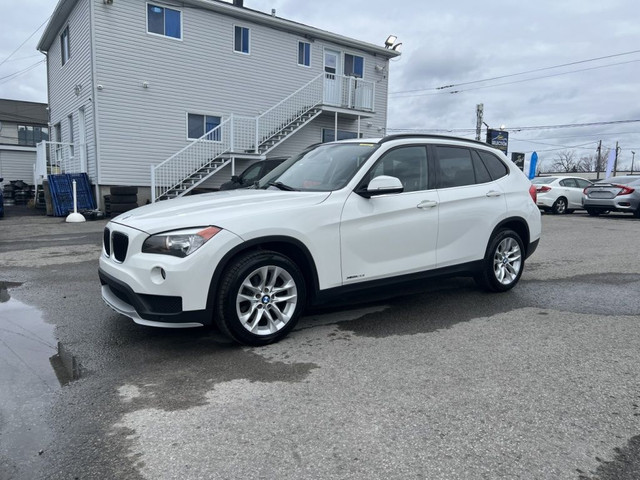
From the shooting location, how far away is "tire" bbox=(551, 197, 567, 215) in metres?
18.0

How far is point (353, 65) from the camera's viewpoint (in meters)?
21.3


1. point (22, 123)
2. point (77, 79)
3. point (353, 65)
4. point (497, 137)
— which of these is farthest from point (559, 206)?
point (22, 123)

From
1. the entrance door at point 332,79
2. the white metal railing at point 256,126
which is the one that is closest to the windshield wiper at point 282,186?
the white metal railing at point 256,126

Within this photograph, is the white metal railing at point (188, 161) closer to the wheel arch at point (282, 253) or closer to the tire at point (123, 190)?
the tire at point (123, 190)

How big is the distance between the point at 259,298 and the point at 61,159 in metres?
18.2

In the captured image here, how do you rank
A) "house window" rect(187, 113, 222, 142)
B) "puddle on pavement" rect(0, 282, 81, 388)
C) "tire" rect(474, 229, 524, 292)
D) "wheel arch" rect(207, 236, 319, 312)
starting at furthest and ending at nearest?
1. "house window" rect(187, 113, 222, 142)
2. "tire" rect(474, 229, 524, 292)
3. "wheel arch" rect(207, 236, 319, 312)
4. "puddle on pavement" rect(0, 282, 81, 388)

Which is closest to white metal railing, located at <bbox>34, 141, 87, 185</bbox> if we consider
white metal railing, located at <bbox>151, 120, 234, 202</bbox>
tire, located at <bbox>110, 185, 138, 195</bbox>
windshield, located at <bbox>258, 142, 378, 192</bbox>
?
tire, located at <bbox>110, 185, 138, 195</bbox>

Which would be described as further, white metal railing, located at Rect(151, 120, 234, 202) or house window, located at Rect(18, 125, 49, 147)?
house window, located at Rect(18, 125, 49, 147)

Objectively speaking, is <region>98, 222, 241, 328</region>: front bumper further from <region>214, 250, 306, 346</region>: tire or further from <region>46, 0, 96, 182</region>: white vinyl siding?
<region>46, 0, 96, 182</region>: white vinyl siding

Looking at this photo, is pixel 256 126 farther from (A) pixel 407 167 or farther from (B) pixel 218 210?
(B) pixel 218 210

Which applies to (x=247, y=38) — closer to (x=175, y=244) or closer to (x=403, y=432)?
(x=175, y=244)

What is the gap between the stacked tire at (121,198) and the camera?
14781mm

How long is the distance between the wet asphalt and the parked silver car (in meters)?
12.4

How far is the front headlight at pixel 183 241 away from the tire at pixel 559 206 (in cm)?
1737
